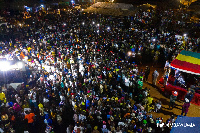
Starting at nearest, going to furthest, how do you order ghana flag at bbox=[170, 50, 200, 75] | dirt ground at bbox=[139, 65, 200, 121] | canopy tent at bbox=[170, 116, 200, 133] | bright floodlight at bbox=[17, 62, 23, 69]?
canopy tent at bbox=[170, 116, 200, 133], dirt ground at bbox=[139, 65, 200, 121], ghana flag at bbox=[170, 50, 200, 75], bright floodlight at bbox=[17, 62, 23, 69]

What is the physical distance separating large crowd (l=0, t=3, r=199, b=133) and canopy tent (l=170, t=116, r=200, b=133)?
2.06 metres

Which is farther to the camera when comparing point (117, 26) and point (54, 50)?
point (117, 26)

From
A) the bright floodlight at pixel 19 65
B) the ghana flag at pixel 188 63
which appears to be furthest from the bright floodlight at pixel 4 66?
the ghana flag at pixel 188 63

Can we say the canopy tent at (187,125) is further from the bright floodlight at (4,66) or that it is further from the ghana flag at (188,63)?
the bright floodlight at (4,66)

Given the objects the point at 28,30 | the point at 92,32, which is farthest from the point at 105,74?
the point at 28,30

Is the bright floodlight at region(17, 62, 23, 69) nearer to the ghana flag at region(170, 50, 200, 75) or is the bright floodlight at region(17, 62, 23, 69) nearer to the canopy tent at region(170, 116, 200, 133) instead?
the ghana flag at region(170, 50, 200, 75)

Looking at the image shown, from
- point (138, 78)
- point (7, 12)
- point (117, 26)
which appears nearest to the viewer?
point (138, 78)

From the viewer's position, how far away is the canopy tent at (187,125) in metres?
4.61

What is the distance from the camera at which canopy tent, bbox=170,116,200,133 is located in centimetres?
461

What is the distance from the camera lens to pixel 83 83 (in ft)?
33.2

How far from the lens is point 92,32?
58.5ft

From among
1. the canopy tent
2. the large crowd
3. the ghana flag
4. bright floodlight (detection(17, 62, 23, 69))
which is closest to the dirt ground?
the large crowd

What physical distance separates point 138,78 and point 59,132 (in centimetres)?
520

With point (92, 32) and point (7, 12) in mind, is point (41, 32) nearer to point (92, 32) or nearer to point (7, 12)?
point (92, 32)
